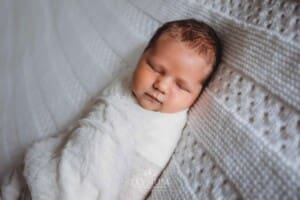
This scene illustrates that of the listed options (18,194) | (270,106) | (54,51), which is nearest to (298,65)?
(270,106)

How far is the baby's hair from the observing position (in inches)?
31.0

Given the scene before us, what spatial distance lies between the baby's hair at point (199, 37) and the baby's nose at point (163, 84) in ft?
0.29

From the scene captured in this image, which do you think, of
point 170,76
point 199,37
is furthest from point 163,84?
point 199,37

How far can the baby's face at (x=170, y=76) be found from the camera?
786 mm

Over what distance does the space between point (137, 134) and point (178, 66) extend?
185 mm

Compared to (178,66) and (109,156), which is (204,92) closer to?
(178,66)

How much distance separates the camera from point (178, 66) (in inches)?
31.0

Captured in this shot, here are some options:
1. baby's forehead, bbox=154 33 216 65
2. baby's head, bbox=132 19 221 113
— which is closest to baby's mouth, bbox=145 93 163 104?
baby's head, bbox=132 19 221 113

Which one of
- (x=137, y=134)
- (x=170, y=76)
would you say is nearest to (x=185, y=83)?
(x=170, y=76)

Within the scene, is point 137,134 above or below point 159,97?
below

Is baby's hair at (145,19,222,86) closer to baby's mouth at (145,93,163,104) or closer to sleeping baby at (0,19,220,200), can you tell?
sleeping baby at (0,19,220,200)

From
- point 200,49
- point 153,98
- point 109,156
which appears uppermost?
point 200,49

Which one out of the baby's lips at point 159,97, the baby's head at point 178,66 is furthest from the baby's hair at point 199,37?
the baby's lips at point 159,97

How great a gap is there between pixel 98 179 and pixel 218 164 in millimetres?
260
